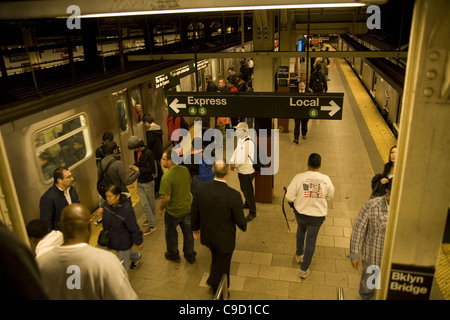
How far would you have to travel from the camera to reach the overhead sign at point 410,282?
7.85 ft

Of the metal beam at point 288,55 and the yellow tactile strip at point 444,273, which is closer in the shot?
the yellow tactile strip at point 444,273

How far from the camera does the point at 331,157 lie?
30.8 feet

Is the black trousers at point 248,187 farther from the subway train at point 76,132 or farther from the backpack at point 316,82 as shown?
the backpack at point 316,82

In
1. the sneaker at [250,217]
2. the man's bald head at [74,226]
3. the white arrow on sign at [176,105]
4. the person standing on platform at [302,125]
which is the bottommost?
the sneaker at [250,217]

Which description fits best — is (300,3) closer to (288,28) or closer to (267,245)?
(267,245)

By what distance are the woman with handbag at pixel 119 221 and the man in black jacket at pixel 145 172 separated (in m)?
1.48

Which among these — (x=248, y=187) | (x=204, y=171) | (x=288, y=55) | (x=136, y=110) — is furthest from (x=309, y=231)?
(x=136, y=110)

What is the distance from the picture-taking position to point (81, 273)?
6.85ft

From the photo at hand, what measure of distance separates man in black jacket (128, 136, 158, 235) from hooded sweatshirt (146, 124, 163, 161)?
92 cm

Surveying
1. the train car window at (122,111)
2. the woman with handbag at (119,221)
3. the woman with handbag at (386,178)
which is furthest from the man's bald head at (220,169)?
the train car window at (122,111)

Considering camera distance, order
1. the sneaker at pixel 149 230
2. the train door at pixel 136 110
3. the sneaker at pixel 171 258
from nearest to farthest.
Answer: the sneaker at pixel 171 258, the sneaker at pixel 149 230, the train door at pixel 136 110

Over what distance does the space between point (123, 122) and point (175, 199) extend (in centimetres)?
423
